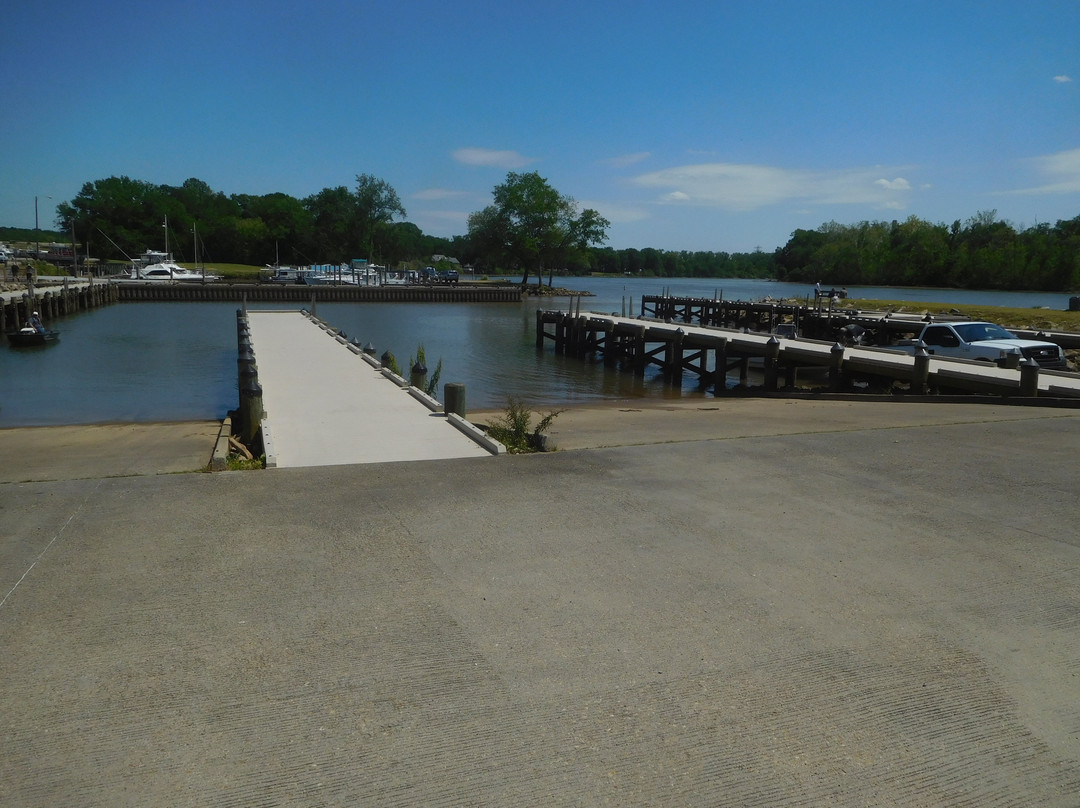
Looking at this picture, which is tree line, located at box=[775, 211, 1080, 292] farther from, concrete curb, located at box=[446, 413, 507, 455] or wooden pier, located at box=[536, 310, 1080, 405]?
concrete curb, located at box=[446, 413, 507, 455]

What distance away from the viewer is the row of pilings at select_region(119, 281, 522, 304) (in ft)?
258

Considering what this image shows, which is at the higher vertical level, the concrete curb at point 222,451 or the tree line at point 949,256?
the tree line at point 949,256

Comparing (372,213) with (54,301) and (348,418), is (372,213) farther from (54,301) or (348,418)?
(348,418)

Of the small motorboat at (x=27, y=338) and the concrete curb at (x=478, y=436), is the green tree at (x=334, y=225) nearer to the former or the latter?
the small motorboat at (x=27, y=338)

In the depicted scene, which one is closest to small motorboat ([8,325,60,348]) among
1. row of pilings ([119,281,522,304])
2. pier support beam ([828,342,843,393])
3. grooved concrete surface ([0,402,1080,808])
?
pier support beam ([828,342,843,393])

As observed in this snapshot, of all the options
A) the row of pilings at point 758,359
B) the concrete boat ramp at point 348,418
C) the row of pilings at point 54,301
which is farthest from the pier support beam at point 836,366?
the row of pilings at point 54,301

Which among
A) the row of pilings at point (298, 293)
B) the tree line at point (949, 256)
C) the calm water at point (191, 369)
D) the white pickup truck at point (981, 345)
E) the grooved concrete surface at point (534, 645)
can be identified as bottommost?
the calm water at point (191, 369)

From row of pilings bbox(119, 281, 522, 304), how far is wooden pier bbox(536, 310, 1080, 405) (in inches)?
1693

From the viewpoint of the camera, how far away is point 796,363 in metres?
28.1

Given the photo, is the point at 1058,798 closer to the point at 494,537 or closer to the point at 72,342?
the point at 494,537

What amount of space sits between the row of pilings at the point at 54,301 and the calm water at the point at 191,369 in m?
1.32

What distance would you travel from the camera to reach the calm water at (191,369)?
76.5 feet

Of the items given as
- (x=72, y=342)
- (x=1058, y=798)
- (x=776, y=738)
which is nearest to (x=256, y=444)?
(x=776, y=738)

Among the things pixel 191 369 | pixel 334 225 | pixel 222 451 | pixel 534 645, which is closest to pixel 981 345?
pixel 222 451
